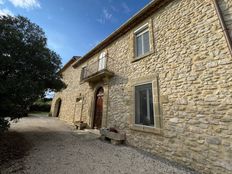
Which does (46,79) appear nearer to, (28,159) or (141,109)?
(28,159)

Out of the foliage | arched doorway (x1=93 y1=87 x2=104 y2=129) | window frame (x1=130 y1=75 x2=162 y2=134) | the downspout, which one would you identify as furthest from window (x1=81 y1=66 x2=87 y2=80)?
the foliage

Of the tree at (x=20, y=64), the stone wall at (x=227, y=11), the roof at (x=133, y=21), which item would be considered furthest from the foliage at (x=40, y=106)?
the stone wall at (x=227, y=11)

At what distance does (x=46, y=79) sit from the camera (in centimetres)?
592

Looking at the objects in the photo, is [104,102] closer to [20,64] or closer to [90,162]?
[90,162]

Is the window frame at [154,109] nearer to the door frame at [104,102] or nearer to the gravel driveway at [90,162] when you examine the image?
the gravel driveway at [90,162]

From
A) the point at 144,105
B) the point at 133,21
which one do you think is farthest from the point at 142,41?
the point at 144,105

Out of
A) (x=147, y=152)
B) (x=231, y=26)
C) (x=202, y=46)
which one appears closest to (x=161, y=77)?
(x=202, y=46)

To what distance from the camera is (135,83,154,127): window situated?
200 inches

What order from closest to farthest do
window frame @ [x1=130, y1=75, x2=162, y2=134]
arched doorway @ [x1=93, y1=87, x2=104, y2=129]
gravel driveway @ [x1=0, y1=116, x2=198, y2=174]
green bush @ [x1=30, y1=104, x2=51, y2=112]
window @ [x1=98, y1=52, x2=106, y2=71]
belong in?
gravel driveway @ [x1=0, y1=116, x2=198, y2=174] → window frame @ [x1=130, y1=75, x2=162, y2=134] → arched doorway @ [x1=93, y1=87, x2=104, y2=129] → window @ [x1=98, y1=52, x2=106, y2=71] → green bush @ [x1=30, y1=104, x2=51, y2=112]

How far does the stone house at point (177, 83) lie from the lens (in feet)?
10.9

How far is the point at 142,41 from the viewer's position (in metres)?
6.29

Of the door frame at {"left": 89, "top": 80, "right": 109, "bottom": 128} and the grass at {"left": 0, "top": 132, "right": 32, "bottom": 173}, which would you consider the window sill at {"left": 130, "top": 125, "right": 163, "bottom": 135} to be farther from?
the grass at {"left": 0, "top": 132, "right": 32, "bottom": 173}

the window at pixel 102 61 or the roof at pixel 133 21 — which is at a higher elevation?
the roof at pixel 133 21

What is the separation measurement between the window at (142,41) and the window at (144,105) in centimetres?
178
